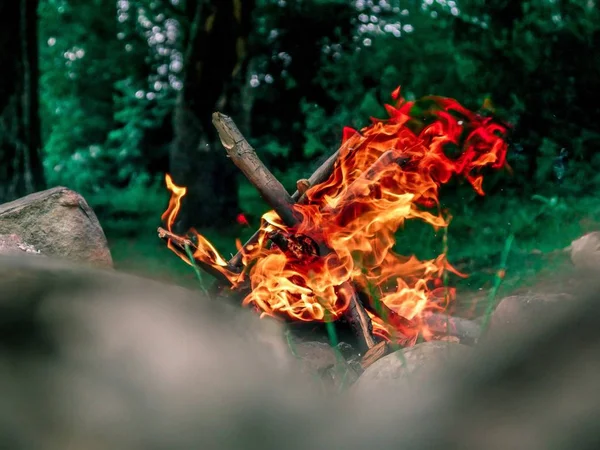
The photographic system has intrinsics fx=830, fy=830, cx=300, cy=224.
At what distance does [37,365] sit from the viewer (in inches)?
25.9

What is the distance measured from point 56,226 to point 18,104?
738cm

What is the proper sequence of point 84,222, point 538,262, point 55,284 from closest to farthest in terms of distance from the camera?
point 55,284, point 84,222, point 538,262

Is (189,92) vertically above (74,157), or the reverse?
(189,92)

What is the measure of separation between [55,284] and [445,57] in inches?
459

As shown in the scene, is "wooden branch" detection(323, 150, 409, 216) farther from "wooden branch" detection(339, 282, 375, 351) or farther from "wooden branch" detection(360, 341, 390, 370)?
"wooden branch" detection(360, 341, 390, 370)

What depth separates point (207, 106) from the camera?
465 inches

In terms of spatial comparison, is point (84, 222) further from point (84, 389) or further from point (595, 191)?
point (595, 191)

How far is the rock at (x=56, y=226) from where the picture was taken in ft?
19.0

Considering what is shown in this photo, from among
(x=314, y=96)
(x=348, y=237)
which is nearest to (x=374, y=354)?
(x=348, y=237)

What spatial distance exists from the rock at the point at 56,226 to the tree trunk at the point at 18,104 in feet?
21.9

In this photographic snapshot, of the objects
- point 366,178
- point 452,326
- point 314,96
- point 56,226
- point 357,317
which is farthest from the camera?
point 314,96

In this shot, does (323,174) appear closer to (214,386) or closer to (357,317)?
(357,317)

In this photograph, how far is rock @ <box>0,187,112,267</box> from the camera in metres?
→ 5.80

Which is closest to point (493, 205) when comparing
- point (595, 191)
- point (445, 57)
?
point (595, 191)
